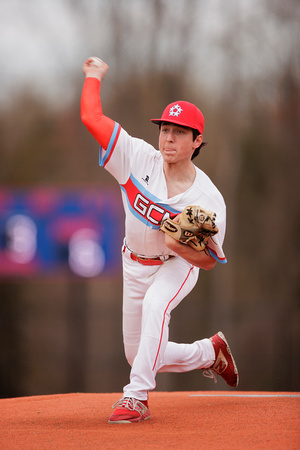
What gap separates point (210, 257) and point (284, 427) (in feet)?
3.29

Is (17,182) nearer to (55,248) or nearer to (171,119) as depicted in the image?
(55,248)

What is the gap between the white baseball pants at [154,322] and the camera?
12.6ft

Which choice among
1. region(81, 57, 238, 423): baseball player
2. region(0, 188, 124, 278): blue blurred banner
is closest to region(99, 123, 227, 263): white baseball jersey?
region(81, 57, 238, 423): baseball player

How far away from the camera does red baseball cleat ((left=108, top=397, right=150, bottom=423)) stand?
378cm

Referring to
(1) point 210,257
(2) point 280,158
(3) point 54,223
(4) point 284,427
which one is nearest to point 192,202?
(1) point 210,257

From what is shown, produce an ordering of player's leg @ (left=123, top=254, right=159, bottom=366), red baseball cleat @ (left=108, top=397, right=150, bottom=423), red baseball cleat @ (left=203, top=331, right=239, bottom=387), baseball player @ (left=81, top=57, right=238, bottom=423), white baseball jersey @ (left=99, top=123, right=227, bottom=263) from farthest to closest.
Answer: red baseball cleat @ (left=203, top=331, right=239, bottom=387), player's leg @ (left=123, top=254, right=159, bottom=366), white baseball jersey @ (left=99, top=123, right=227, bottom=263), baseball player @ (left=81, top=57, right=238, bottom=423), red baseball cleat @ (left=108, top=397, right=150, bottom=423)

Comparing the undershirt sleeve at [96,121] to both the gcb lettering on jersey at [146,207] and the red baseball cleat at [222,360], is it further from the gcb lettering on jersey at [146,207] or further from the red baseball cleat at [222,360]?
the red baseball cleat at [222,360]

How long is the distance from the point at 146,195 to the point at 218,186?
11951 mm

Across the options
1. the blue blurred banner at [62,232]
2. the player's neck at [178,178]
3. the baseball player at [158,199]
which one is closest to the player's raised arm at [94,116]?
the baseball player at [158,199]

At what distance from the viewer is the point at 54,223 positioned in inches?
523

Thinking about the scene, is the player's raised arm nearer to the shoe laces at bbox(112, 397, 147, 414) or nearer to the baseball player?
the baseball player

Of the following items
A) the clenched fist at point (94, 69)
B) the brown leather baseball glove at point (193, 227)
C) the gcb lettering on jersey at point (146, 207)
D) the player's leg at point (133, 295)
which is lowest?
the player's leg at point (133, 295)

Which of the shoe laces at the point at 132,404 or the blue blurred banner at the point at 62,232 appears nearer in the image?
the shoe laces at the point at 132,404

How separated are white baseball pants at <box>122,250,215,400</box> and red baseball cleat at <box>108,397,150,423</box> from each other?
3 centimetres
